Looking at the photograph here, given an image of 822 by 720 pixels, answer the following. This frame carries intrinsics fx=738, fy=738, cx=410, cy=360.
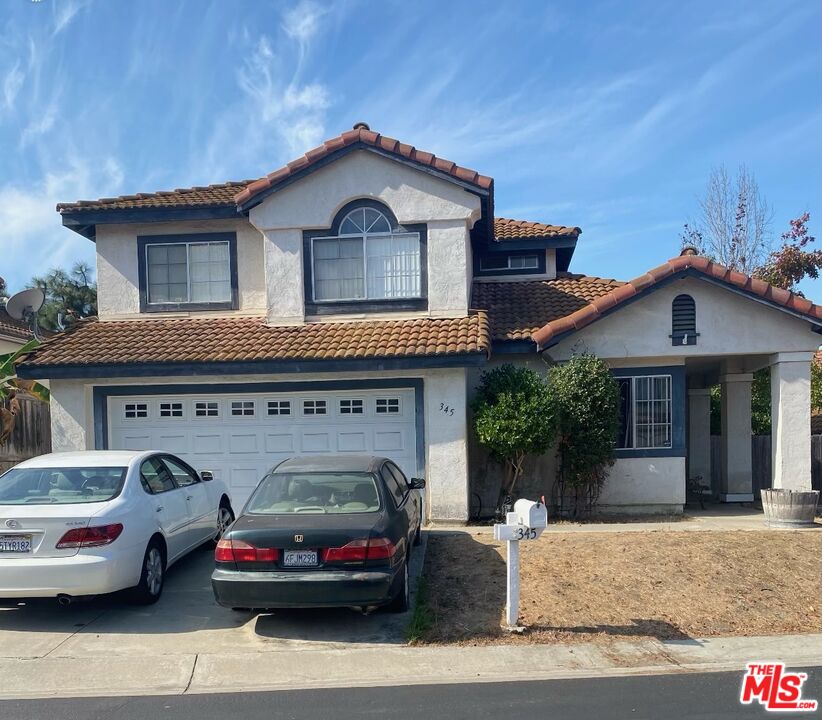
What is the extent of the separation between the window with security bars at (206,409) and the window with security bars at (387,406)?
2.66m

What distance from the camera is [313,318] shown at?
12922 millimetres

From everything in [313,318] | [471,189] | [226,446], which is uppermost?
[471,189]

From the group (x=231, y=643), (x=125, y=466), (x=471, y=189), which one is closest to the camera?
(x=231, y=643)

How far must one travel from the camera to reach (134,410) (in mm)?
12328

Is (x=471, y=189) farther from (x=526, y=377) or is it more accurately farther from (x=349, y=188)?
(x=526, y=377)

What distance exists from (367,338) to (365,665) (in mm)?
6454

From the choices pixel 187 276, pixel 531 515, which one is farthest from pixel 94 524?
pixel 187 276

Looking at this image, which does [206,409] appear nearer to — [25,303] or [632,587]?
[25,303]

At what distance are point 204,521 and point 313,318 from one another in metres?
4.63

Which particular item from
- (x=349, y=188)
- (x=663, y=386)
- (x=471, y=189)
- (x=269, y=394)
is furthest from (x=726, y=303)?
(x=269, y=394)

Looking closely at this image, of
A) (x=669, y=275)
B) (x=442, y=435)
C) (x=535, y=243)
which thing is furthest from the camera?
(x=535, y=243)

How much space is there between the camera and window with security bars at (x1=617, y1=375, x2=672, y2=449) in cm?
1247

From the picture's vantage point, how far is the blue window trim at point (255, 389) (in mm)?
11742

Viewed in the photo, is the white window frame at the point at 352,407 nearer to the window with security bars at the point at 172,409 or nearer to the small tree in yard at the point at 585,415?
the window with security bars at the point at 172,409
